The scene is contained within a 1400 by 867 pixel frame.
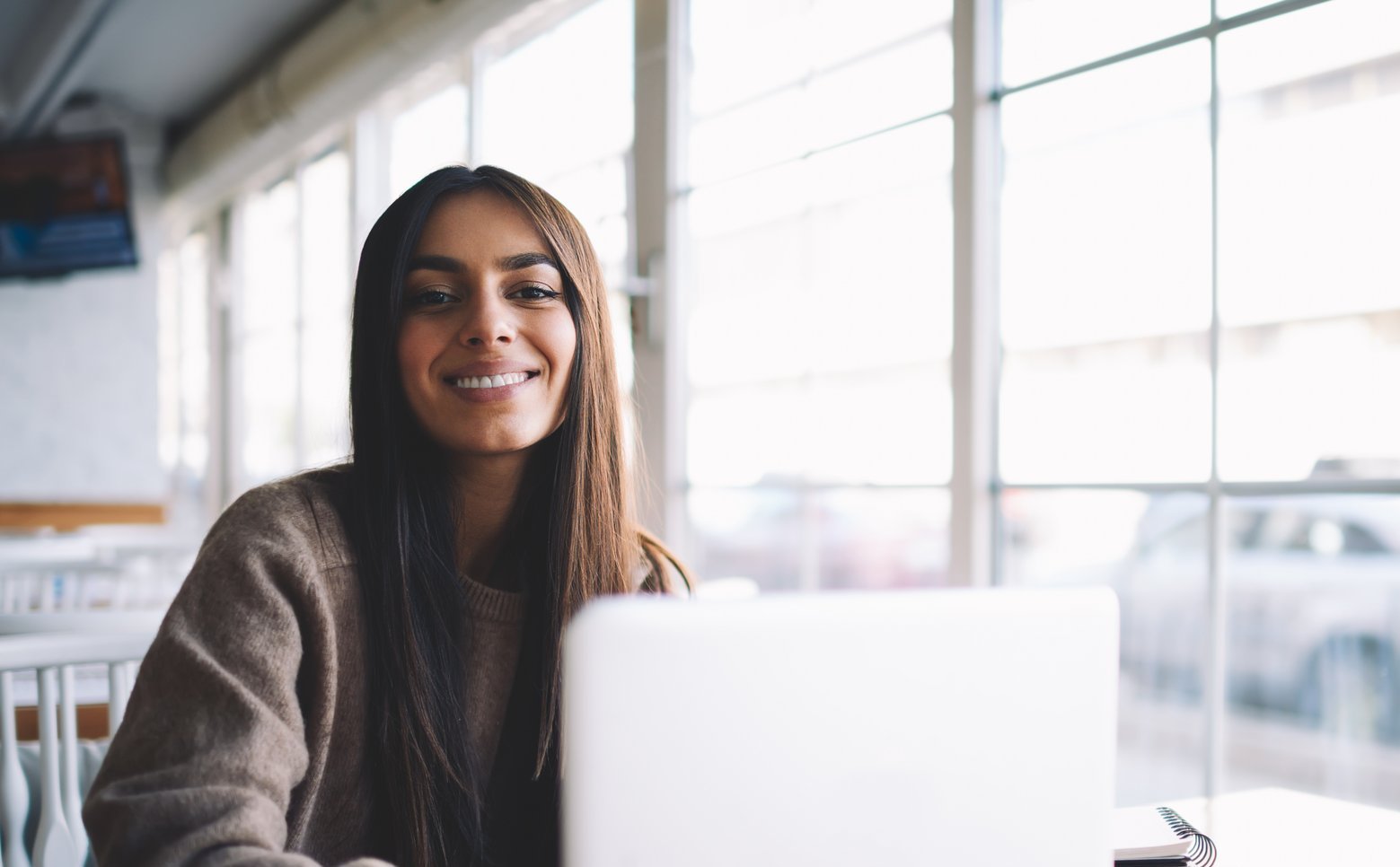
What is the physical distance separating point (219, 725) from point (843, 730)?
1.62 feet

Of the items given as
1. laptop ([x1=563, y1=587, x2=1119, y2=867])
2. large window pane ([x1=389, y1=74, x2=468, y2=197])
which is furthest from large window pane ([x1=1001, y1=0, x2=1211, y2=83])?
large window pane ([x1=389, y1=74, x2=468, y2=197])

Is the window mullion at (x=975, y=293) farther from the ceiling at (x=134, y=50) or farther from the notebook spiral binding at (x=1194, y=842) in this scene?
the ceiling at (x=134, y=50)

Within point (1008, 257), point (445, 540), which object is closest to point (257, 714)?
point (445, 540)

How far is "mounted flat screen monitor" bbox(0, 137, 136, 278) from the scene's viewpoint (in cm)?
633

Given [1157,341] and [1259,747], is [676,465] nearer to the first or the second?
[1157,341]

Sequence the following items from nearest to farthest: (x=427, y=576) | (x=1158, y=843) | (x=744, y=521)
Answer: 1. (x=1158, y=843)
2. (x=427, y=576)
3. (x=744, y=521)

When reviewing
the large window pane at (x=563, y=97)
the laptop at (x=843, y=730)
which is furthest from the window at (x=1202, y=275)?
the large window pane at (x=563, y=97)

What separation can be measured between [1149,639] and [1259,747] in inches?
39.7

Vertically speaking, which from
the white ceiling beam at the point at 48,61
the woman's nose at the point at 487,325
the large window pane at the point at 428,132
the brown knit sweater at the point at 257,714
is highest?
the white ceiling beam at the point at 48,61

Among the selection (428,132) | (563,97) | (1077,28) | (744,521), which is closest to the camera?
(1077,28)

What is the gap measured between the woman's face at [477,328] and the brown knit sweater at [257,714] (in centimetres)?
15

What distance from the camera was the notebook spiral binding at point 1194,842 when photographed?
1003mm

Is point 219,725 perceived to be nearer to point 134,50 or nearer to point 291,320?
point 291,320

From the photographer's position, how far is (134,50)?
243 inches
